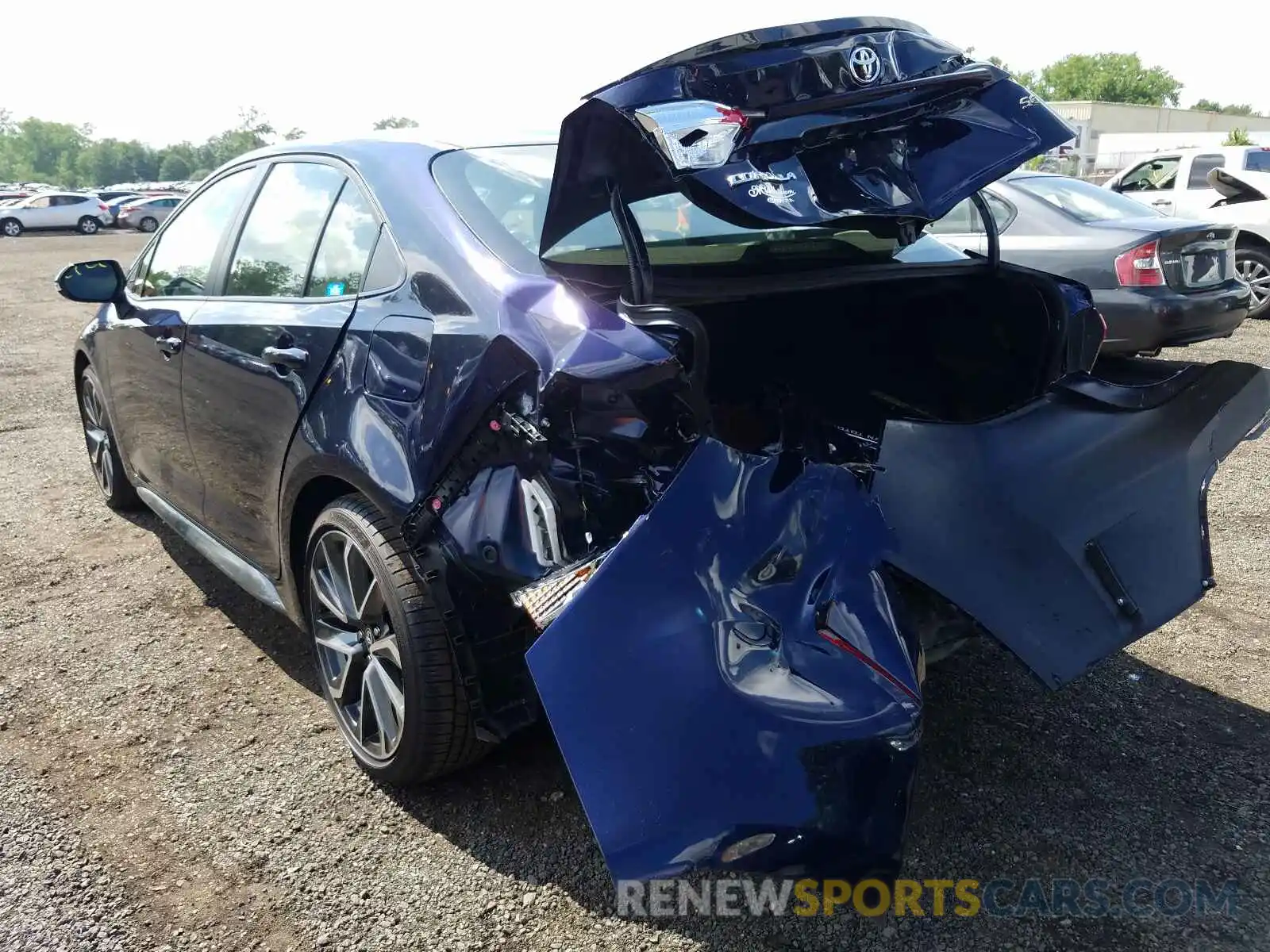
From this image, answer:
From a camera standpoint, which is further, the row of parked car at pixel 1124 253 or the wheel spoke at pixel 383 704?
the row of parked car at pixel 1124 253

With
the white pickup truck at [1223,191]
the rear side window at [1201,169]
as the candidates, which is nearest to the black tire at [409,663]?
the white pickup truck at [1223,191]

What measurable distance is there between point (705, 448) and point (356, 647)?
1.28 m

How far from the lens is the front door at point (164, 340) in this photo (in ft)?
11.5

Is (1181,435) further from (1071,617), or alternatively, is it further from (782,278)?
(782,278)

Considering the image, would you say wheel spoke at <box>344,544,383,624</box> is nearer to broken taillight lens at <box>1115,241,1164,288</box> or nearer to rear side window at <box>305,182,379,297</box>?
rear side window at <box>305,182,379,297</box>

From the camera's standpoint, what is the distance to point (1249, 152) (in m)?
11.5

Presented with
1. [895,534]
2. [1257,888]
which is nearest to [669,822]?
[895,534]

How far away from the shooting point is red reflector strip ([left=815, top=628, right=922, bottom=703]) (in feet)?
5.86

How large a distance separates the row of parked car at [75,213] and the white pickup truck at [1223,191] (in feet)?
101

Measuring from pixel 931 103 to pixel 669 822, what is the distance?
5.10ft

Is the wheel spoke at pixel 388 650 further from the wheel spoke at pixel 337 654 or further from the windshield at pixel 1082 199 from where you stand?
the windshield at pixel 1082 199

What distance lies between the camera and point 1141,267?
6848mm

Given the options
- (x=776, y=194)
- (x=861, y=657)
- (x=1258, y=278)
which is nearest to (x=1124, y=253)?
(x=1258, y=278)

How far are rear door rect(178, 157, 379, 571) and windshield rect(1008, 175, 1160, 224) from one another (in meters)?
6.10
